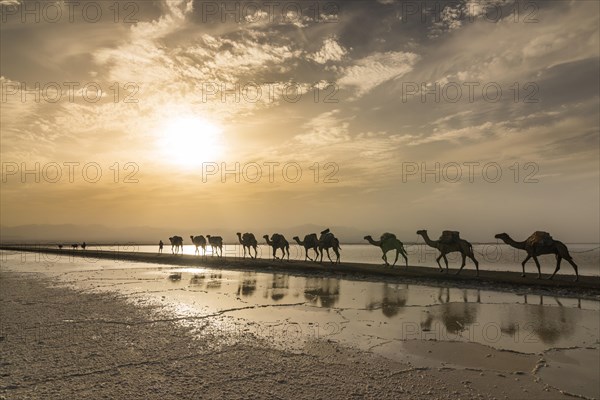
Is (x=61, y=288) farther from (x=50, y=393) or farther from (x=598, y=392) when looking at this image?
(x=598, y=392)

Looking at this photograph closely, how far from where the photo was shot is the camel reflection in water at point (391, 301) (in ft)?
41.6

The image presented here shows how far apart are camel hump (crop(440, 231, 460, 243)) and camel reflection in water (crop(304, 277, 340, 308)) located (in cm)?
707

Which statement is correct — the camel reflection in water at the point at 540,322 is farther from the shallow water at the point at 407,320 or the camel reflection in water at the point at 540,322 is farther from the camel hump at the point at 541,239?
the camel hump at the point at 541,239

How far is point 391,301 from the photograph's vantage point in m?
14.5

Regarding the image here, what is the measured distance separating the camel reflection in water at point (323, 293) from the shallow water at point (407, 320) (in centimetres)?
4

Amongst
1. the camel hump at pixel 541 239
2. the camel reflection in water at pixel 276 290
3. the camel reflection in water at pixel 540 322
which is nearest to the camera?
the camel reflection in water at pixel 540 322

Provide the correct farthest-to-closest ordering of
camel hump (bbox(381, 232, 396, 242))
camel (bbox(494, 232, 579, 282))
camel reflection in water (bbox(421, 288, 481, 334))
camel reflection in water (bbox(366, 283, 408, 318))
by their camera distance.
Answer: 1. camel hump (bbox(381, 232, 396, 242))
2. camel (bbox(494, 232, 579, 282))
3. camel reflection in water (bbox(366, 283, 408, 318))
4. camel reflection in water (bbox(421, 288, 481, 334))

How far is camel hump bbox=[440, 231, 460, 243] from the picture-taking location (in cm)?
2245

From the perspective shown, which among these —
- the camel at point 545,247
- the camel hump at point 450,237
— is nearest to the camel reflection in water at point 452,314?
the camel at point 545,247

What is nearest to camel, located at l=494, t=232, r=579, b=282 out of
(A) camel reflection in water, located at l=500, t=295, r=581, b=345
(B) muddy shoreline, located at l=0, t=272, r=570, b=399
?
(A) camel reflection in water, located at l=500, t=295, r=581, b=345

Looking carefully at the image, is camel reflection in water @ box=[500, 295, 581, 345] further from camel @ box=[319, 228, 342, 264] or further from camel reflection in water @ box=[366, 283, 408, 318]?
camel @ box=[319, 228, 342, 264]

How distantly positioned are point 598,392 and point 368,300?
899cm

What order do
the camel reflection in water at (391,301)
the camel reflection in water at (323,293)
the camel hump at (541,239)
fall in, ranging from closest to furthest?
the camel reflection in water at (391,301) < the camel reflection in water at (323,293) < the camel hump at (541,239)

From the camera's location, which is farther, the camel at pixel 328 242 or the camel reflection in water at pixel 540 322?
the camel at pixel 328 242
